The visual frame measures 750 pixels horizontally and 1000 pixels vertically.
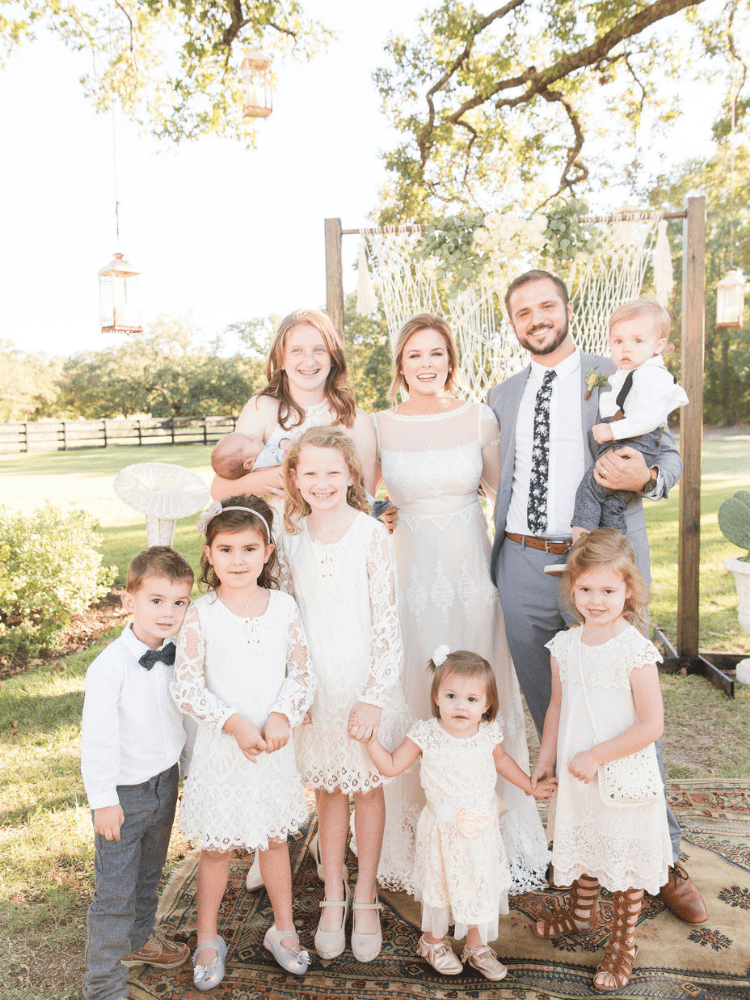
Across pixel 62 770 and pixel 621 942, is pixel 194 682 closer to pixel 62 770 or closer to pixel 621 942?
pixel 621 942

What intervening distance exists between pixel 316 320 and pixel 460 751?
4.94ft

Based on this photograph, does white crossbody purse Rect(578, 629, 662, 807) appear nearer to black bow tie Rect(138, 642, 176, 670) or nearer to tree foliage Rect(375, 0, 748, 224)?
black bow tie Rect(138, 642, 176, 670)

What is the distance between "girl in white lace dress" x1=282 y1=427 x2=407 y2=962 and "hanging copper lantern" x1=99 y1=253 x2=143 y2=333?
196 inches

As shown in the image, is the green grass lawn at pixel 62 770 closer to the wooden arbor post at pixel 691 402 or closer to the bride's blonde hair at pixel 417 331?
the wooden arbor post at pixel 691 402

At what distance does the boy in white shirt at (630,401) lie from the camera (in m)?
2.31

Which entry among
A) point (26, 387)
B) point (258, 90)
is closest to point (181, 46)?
point (258, 90)

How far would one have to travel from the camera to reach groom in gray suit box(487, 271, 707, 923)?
2.43 m

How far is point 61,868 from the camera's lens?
276 centimetres

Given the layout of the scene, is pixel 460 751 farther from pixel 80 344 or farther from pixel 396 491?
pixel 80 344

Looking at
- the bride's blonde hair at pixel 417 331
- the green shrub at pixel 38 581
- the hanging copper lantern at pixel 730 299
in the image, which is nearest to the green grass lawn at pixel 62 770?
the green shrub at pixel 38 581

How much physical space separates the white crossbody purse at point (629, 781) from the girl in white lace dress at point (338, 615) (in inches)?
26.3

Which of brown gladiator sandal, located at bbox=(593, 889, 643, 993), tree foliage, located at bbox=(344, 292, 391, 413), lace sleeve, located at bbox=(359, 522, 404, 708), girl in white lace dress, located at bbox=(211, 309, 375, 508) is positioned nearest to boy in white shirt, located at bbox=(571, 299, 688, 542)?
lace sleeve, located at bbox=(359, 522, 404, 708)

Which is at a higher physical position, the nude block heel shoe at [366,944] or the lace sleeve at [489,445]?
the lace sleeve at [489,445]

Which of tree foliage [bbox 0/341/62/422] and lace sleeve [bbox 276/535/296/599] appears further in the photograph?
tree foliage [bbox 0/341/62/422]
